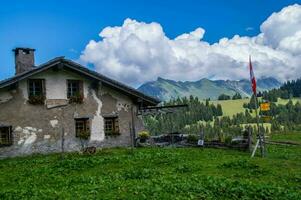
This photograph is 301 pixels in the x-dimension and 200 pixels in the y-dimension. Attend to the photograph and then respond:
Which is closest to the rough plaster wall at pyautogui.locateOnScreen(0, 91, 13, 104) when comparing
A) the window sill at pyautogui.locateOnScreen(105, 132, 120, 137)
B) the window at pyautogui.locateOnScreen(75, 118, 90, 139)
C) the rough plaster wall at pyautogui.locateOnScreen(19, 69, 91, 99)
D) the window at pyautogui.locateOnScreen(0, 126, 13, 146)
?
the window at pyautogui.locateOnScreen(0, 126, 13, 146)

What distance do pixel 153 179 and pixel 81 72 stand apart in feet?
61.1

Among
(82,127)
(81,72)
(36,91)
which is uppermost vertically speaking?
(81,72)

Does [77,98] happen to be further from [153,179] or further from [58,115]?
[153,179]

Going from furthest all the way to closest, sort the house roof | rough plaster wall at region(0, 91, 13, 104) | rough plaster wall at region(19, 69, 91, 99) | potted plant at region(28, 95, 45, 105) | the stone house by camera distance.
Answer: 1. rough plaster wall at region(19, 69, 91, 99)
2. potted plant at region(28, 95, 45, 105)
3. the stone house
4. rough plaster wall at region(0, 91, 13, 104)
5. the house roof

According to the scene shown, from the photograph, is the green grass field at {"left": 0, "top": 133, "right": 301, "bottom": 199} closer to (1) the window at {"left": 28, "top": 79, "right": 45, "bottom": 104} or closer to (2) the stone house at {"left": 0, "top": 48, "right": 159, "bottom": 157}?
(2) the stone house at {"left": 0, "top": 48, "right": 159, "bottom": 157}

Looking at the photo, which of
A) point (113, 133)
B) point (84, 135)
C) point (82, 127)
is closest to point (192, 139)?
point (113, 133)

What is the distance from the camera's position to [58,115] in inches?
1281

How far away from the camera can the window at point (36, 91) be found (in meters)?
31.4

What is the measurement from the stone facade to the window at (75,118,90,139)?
1.32 ft

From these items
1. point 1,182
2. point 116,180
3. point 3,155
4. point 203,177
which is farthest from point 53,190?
point 3,155

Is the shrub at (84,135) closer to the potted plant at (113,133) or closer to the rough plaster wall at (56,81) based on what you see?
the potted plant at (113,133)

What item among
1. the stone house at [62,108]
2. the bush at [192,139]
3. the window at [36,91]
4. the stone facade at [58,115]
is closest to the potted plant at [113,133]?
the stone house at [62,108]

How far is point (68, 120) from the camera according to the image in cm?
3303

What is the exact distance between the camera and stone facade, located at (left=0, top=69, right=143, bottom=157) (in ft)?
99.6
